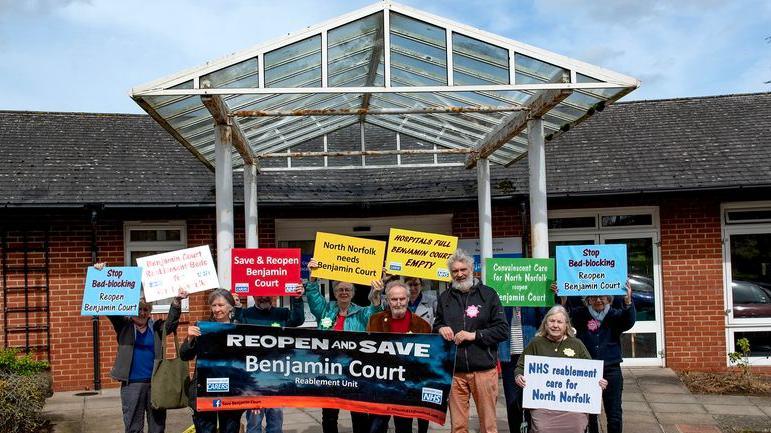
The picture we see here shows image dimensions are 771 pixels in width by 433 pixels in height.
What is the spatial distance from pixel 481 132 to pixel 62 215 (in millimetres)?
6289

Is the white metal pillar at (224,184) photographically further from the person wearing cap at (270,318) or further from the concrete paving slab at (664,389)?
the concrete paving slab at (664,389)

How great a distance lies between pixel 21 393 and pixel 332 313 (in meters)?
3.72

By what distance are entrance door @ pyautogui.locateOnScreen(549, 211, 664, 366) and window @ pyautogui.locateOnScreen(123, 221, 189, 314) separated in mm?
5877

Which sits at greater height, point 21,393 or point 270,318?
point 270,318

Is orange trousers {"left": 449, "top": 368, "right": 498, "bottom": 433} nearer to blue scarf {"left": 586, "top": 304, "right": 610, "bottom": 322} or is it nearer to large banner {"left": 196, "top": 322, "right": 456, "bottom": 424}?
large banner {"left": 196, "top": 322, "right": 456, "bottom": 424}

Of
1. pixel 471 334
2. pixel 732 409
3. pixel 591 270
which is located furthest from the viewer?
pixel 732 409

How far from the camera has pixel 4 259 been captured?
10.5 metres

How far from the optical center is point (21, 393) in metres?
7.41

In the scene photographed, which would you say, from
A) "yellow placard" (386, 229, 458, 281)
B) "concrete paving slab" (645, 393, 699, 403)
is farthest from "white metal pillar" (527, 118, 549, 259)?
"concrete paving slab" (645, 393, 699, 403)

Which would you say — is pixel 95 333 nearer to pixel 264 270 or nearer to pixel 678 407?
pixel 264 270

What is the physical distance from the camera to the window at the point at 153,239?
36.3 ft

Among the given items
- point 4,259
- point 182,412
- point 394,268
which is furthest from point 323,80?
point 4,259

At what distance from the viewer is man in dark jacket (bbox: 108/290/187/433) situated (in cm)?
587

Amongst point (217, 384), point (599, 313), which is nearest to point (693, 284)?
point (599, 313)
